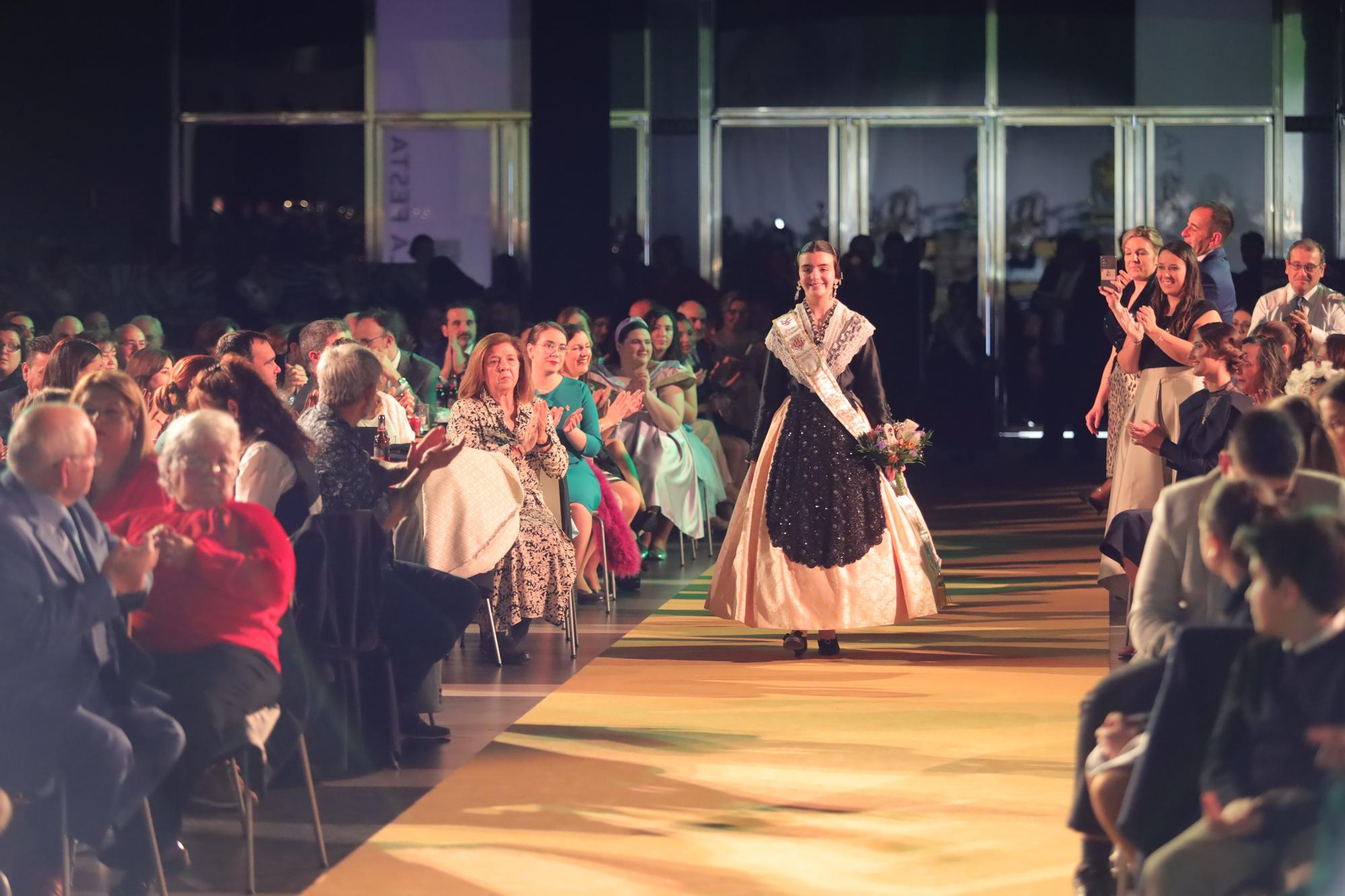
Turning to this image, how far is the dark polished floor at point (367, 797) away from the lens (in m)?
4.32

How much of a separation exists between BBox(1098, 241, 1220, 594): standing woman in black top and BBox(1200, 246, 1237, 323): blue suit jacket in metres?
0.62

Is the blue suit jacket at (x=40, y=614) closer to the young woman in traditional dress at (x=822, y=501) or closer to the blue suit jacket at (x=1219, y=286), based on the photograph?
the young woman in traditional dress at (x=822, y=501)

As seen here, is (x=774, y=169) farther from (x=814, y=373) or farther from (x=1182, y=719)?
(x=1182, y=719)

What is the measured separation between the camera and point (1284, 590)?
3109 mm

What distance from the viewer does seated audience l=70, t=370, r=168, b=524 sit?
4.46m

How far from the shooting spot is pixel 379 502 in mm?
5629

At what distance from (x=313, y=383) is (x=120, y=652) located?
3.98m

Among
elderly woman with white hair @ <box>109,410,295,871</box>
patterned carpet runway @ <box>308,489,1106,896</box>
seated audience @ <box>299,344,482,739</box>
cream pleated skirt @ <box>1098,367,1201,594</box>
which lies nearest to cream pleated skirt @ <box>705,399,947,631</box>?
patterned carpet runway @ <box>308,489,1106,896</box>

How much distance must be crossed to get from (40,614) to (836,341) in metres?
3.94

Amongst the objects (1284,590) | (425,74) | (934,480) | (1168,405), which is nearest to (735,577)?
(1168,405)

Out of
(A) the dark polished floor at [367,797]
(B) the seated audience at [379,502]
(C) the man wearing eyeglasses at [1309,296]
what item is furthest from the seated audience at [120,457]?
(C) the man wearing eyeglasses at [1309,296]

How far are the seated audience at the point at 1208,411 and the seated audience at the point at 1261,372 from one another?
0.09 feet

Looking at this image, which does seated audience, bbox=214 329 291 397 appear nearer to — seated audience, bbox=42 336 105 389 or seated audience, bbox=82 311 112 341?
seated audience, bbox=42 336 105 389

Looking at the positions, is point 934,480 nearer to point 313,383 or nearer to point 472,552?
point 313,383
